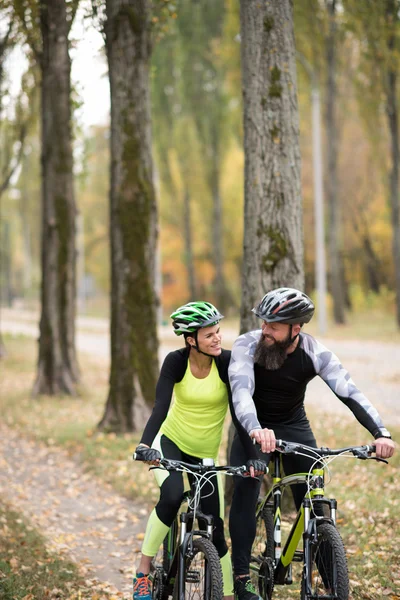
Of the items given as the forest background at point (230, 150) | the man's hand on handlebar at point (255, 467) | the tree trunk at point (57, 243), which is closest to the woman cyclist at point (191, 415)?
the man's hand on handlebar at point (255, 467)

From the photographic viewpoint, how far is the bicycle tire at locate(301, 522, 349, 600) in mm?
3921

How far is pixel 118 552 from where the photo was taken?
711 cm

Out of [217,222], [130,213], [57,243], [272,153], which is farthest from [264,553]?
[217,222]

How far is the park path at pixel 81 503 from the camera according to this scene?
6848 millimetres

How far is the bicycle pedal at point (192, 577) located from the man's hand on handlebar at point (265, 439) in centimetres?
80

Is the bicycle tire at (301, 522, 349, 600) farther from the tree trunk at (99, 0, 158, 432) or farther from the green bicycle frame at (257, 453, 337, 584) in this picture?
the tree trunk at (99, 0, 158, 432)

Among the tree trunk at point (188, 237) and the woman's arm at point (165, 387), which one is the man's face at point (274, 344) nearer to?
the woman's arm at point (165, 387)

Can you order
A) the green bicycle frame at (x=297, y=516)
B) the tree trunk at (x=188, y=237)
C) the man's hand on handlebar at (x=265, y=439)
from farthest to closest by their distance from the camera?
1. the tree trunk at (x=188, y=237)
2. the green bicycle frame at (x=297, y=516)
3. the man's hand on handlebar at (x=265, y=439)

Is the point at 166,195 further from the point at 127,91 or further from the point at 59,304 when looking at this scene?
the point at 127,91

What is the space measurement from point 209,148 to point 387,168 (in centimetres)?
955

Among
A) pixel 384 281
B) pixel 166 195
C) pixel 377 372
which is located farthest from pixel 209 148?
pixel 377 372

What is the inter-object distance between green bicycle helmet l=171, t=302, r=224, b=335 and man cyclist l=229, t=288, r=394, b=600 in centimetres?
23

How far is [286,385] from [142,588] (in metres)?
1.50

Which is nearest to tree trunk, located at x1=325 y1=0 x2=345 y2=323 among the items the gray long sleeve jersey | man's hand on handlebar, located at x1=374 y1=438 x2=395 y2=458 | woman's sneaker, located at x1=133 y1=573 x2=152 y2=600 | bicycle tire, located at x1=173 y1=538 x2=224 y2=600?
the gray long sleeve jersey
